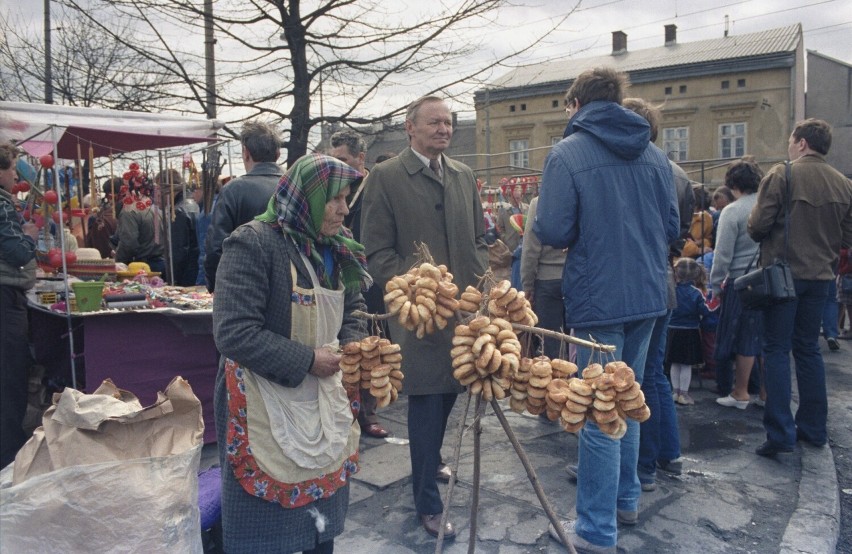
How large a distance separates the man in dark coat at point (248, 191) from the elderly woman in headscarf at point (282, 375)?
1.80 meters

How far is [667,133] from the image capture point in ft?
101

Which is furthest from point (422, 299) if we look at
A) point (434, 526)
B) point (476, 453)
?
point (434, 526)

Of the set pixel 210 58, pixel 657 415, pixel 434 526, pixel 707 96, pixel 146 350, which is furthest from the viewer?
→ pixel 707 96

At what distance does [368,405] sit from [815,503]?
9.15 feet

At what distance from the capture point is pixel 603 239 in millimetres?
2803

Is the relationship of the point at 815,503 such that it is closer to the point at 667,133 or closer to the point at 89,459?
the point at 89,459

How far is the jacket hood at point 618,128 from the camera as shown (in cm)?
282

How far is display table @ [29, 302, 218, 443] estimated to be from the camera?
4.23 meters

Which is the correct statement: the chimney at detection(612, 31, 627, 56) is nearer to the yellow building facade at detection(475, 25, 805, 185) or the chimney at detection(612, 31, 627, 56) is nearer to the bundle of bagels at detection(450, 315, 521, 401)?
the yellow building facade at detection(475, 25, 805, 185)

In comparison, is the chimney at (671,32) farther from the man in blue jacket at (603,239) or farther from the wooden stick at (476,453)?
the wooden stick at (476,453)

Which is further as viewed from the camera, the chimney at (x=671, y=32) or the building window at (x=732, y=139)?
the chimney at (x=671, y=32)

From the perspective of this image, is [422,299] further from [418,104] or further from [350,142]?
[350,142]

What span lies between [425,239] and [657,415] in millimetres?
1670

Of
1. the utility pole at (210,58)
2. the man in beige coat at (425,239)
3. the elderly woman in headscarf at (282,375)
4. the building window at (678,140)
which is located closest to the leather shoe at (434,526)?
the man in beige coat at (425,239)
